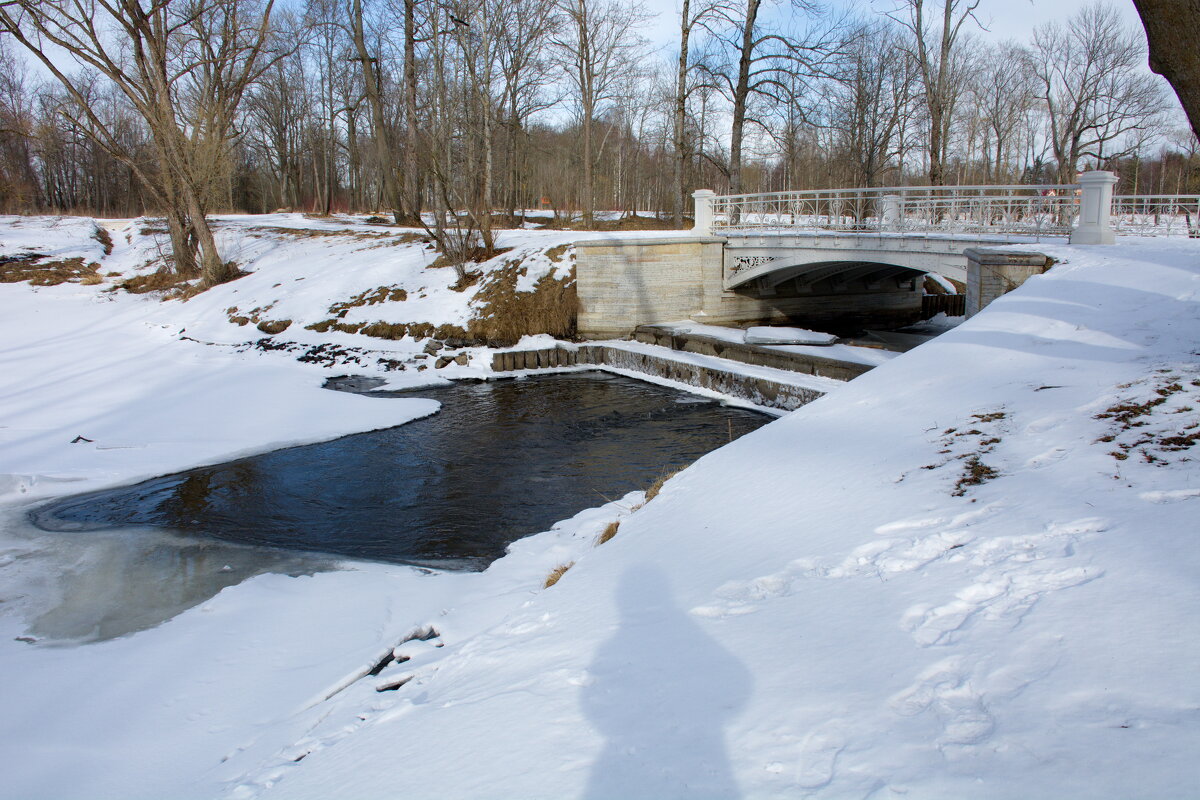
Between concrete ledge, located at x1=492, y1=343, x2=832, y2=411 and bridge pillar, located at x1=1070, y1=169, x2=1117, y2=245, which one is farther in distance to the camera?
concrete ledge, located at x1=492, y1=343, x2=832, y2=411

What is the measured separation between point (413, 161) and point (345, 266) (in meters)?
7.23

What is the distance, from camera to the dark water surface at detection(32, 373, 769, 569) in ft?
26.9

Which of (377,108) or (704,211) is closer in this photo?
(704,211)

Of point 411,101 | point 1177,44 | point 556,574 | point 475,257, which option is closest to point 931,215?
point 1177,44

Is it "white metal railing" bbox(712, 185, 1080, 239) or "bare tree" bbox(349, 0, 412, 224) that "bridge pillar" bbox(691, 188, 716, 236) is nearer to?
"white metal railing" bbox(712, 185, 1080, 239)

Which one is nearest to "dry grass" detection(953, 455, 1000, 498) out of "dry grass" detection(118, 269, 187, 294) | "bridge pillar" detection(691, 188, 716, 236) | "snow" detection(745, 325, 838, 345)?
"snow" detection(745, 325, 838, 345)

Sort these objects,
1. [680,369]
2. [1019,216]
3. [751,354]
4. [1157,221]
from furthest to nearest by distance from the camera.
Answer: [680,369] < [751,354] < [1019,216] < [1157,221]

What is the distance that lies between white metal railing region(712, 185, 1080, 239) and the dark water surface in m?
5.73

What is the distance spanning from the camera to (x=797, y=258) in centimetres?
1811

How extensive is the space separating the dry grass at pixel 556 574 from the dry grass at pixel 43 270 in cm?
2604

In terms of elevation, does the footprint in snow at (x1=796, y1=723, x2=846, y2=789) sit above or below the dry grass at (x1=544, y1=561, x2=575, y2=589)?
above

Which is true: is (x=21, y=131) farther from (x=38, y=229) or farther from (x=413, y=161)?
(x=413, y=161)

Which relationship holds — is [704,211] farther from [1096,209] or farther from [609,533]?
[609,533]

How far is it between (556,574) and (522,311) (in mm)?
15027
